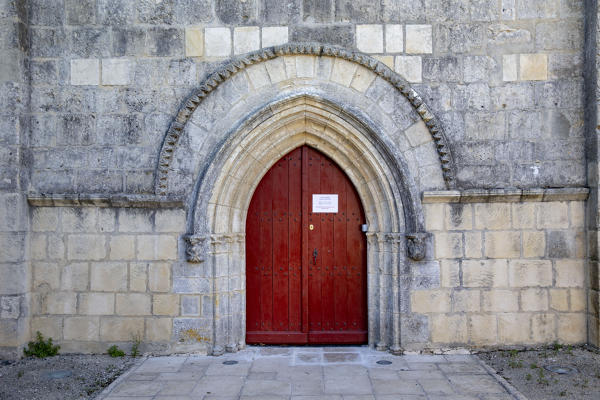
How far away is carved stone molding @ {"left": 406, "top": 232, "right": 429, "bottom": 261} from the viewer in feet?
15.9

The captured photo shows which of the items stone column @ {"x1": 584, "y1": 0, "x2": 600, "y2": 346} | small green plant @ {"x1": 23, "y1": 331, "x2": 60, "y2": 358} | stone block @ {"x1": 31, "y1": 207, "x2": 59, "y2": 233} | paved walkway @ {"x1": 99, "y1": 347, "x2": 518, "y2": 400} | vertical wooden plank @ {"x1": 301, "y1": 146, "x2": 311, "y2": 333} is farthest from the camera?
vertical wooden plank @ {"x1": 301, "y1": 146, "x2": 311, "y2": 333}

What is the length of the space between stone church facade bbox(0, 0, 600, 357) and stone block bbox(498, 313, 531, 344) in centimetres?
1

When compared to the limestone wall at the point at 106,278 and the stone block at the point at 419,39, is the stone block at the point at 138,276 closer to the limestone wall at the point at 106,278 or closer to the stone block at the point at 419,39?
the limestone wall at the point at 106,278

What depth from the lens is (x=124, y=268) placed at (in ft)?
16.4

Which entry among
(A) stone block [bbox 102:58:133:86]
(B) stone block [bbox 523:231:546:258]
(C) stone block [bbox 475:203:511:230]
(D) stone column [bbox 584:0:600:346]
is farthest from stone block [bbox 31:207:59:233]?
(D) stone column [bbox 584:0:600:346]

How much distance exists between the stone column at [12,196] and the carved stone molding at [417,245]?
382 cm

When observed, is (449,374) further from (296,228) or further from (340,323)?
(296,228)

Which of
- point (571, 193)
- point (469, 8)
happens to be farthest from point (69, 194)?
point (571, 193)

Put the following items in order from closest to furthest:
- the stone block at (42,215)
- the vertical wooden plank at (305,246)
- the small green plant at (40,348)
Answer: the small green plant at (40,348) < the stone block at (42,215) < the vertical wooden plank at (305,246)

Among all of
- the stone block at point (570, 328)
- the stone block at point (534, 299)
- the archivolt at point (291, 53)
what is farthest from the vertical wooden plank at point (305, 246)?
the stone block at point (570, 328)

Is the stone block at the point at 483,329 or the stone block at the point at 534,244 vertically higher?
the stone block at the point at 534,244

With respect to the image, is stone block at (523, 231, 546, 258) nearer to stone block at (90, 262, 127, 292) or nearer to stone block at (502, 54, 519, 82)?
stone block at (502, 54, 519, 82)

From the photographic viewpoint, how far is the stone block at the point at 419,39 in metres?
5.04

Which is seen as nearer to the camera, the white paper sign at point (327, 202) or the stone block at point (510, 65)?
the stone block at point (510, 65)
